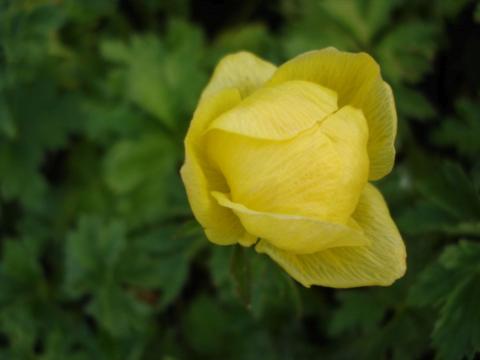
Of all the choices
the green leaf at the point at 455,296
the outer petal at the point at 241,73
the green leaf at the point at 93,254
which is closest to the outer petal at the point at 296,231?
the outer petal at the point at 241,73

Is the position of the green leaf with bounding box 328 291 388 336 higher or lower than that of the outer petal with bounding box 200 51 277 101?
lower

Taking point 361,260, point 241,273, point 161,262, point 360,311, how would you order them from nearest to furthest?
1. point 361,260
2. point 241,273
3. point 360,311
4. point 161,262

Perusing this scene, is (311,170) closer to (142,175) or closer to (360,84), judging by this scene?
(360,84)

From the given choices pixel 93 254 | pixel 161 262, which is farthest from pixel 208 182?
pixel 93 254

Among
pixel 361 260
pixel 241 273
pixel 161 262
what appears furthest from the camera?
pixel 161 262

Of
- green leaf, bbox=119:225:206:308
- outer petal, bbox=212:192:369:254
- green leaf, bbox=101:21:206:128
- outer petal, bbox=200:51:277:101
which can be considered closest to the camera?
outer petal, bbox=212:192:369:254


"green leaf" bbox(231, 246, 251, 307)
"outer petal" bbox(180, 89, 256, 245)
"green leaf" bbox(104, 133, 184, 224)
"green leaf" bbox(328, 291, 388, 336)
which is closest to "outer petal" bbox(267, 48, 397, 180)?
"outer petal" bbox(180, 89, 256, 245)

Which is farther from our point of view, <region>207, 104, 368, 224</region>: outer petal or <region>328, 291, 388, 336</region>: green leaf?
<region>328, 291, 388, 336</region>: green leaf

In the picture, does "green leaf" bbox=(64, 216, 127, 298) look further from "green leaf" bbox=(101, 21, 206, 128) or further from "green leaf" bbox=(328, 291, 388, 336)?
"green leaf" bbox=(328, 291, 388, 336)
